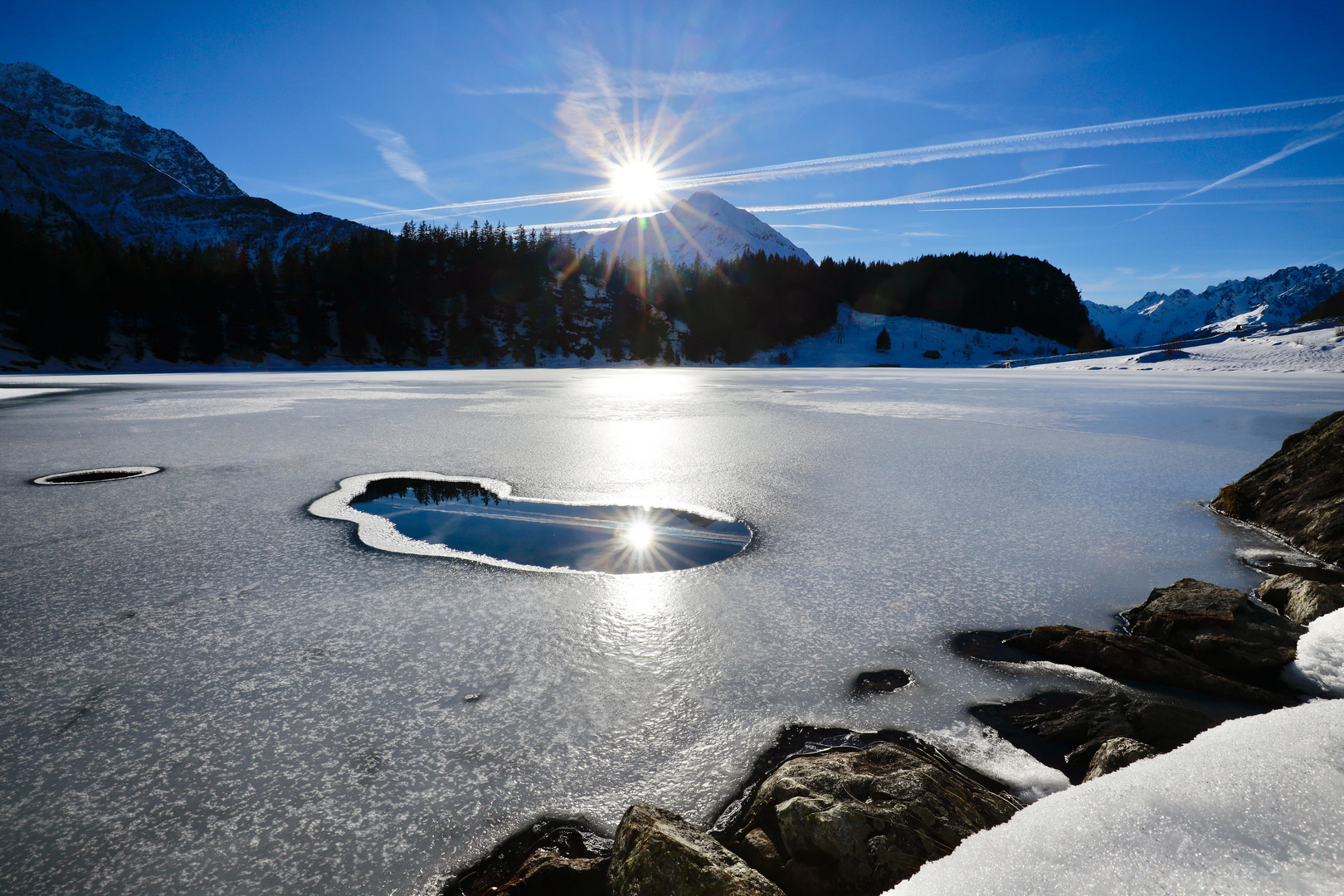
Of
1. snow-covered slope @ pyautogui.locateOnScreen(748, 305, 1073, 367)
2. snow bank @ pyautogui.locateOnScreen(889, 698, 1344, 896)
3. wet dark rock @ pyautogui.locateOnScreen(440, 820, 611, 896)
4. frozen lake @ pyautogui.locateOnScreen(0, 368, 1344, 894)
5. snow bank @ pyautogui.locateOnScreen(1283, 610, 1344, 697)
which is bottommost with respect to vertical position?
wet dark rock @ pyautogui.locateOnScreen(440, 820, 611, 896)

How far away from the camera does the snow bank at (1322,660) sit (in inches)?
92.8

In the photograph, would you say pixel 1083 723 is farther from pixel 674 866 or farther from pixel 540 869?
pixel 540 869

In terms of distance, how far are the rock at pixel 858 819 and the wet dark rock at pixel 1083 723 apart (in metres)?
0.37

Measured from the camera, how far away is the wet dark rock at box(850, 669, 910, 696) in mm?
2422

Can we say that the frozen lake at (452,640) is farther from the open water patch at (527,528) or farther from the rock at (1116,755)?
the rock at (1116,755)

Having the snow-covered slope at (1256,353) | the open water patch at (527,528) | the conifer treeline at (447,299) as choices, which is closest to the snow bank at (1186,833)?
the open water patch at (527,528)

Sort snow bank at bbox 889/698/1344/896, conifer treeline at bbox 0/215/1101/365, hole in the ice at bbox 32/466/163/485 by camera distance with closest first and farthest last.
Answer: snow bank at bbox 889/698/1344/896 → hole in the ice at bbox 32/466/163/485 → conifer treeline at bbox 0/215/1101/365

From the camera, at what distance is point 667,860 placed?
1.46 m

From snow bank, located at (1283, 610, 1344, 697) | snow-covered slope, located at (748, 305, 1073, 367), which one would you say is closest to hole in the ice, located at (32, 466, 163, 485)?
snow bank, located at (1283, 610, 1344, 697)

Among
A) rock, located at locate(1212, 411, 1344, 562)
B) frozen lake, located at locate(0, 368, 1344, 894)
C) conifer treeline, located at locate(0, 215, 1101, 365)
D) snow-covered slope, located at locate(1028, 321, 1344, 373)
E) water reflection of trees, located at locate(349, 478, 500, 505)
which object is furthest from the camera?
conifer treeline, located at locate(0, 215, 1101, 365)

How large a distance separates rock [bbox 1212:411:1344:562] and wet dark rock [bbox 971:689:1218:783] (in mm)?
2864

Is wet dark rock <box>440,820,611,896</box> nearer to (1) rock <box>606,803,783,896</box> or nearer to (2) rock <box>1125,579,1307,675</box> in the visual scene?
(1) rock <box>606,803,783,896</box>

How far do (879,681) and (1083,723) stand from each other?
72 cm

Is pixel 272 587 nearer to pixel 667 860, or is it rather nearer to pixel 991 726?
pixel 667 860
